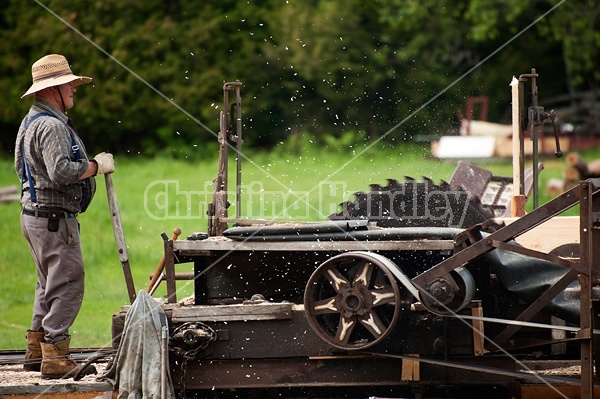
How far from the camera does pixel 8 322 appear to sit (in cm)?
988

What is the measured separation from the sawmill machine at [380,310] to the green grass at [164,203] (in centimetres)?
355

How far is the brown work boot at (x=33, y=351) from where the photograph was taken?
20.1ft

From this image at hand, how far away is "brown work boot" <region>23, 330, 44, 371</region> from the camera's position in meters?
6.14

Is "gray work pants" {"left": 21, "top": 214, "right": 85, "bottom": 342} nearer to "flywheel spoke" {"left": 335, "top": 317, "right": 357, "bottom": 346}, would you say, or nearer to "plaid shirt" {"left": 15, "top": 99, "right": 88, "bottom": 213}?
"plaid shirt" {"left": 15, "top": 99, "right": 88, "bottom": 213}

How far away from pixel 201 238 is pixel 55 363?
1.22 m

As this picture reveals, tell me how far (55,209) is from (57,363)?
38.7 inches

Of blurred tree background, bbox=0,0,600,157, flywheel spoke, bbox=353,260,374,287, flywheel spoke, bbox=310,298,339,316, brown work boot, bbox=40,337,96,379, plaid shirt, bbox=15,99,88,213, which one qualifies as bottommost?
brown work boot, bbox=40,337,96,379

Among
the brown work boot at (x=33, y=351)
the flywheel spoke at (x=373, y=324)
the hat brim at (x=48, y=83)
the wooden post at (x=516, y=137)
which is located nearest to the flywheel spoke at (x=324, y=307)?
the flywheel spoke at (x=373, y=324)

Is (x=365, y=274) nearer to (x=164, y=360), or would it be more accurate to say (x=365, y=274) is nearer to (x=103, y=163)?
(x=164, y=360)

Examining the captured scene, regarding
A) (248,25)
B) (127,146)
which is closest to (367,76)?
(248,25)

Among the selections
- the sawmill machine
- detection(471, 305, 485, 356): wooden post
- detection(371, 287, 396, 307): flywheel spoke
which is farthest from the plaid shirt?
detection(471, 305, 485, 356): wooden post

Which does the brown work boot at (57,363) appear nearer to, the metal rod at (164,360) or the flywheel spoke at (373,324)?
the metal rod at (164,360)

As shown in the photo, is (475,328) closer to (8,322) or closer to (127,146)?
(8,322)

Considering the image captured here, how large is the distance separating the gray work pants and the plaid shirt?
0.43 feet
